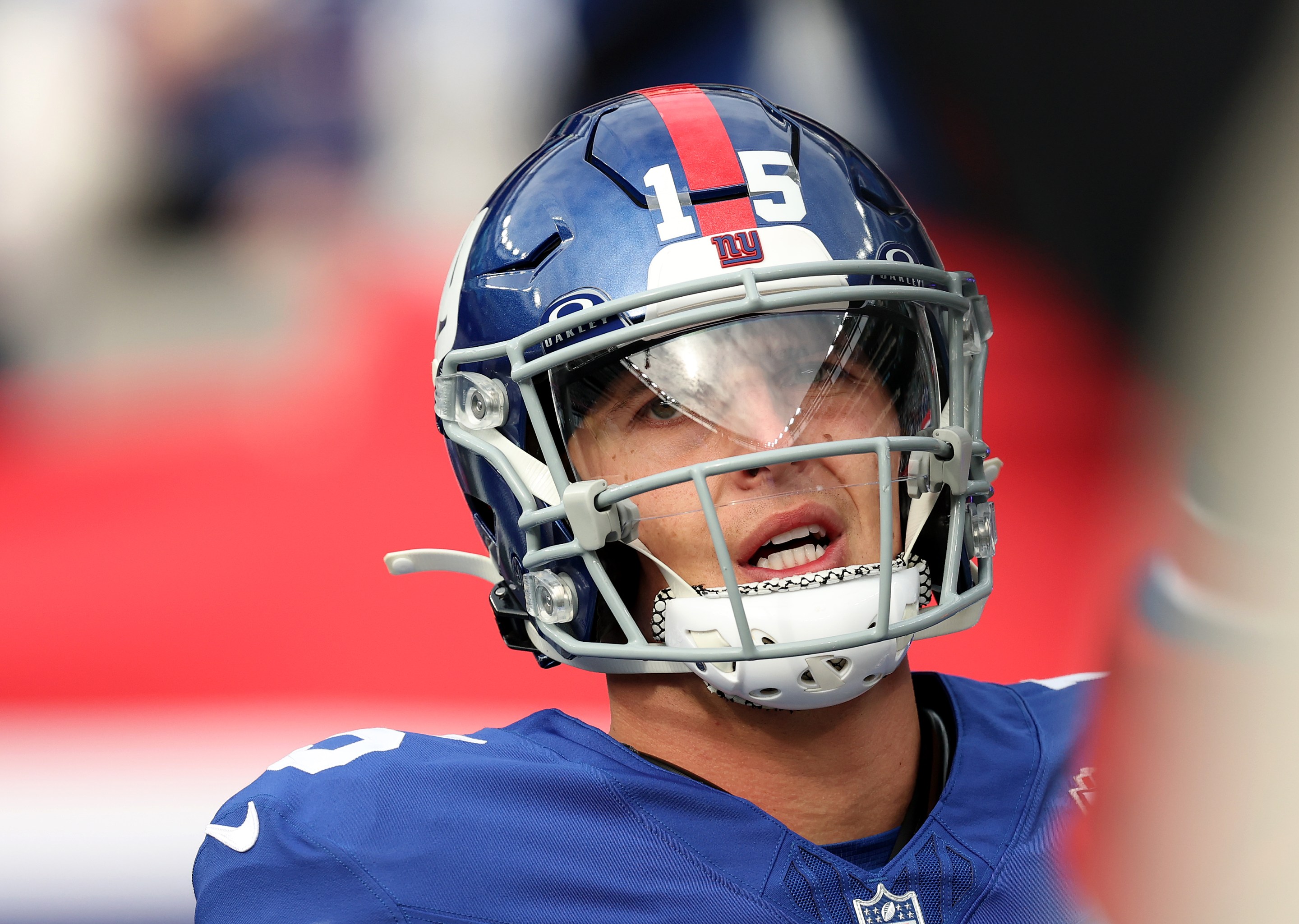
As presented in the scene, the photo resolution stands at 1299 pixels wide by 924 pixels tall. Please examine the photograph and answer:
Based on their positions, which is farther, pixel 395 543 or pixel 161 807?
pixel 395 543

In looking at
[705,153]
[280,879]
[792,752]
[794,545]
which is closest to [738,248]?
[705,153]

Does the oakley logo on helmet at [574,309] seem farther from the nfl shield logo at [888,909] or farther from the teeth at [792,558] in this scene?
the nfl shield logo at [888,909]

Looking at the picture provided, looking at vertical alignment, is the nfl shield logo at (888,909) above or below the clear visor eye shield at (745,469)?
below

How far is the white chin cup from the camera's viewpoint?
3.67 ft

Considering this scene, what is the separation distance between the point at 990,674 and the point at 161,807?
1648mm

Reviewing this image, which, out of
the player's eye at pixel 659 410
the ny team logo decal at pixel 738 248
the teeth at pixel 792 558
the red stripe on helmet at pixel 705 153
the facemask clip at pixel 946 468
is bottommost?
the teeth at pixel 792 558

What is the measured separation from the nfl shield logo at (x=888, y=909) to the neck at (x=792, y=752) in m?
0.08

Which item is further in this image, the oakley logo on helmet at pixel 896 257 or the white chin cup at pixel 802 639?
the oakley logo on helmet at pixel 896 257

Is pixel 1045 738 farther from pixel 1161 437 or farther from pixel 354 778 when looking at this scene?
pixel 354 778

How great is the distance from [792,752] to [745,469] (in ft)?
0.96

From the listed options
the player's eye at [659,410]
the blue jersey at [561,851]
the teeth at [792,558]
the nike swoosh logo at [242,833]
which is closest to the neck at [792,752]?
the blue jersey at [561,851]

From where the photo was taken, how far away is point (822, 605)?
3.67 feet

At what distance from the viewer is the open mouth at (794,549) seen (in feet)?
3.88

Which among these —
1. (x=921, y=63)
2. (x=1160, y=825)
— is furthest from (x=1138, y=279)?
(x=1160, y=825)
